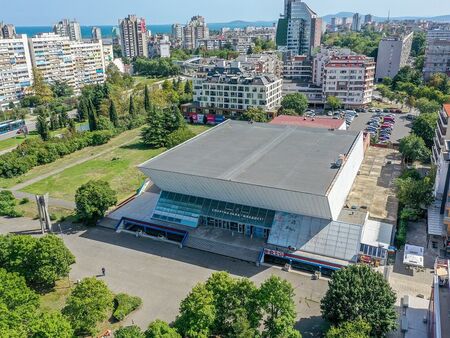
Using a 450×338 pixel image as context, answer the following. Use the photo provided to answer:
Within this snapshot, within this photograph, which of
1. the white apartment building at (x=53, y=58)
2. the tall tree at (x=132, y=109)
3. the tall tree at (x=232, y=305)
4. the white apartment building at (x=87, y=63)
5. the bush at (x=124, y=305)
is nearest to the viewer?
the tall tree at (x=232, y=305)

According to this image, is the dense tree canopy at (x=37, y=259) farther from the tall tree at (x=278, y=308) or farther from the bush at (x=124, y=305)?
the tall tree at (x=278, y=308)

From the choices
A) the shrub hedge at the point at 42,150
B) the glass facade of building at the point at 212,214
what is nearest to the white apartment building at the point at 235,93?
the shrub hedge at the point at 42,150

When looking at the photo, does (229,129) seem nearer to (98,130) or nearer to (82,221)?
(82,221)

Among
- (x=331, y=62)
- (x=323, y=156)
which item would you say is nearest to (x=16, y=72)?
(x=331, y=62)

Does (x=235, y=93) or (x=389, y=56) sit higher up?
(x=389, y=56)

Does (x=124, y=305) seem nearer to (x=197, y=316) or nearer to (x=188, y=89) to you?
(x=197, y=316)

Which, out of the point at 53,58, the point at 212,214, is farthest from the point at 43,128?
the point at 53,58
